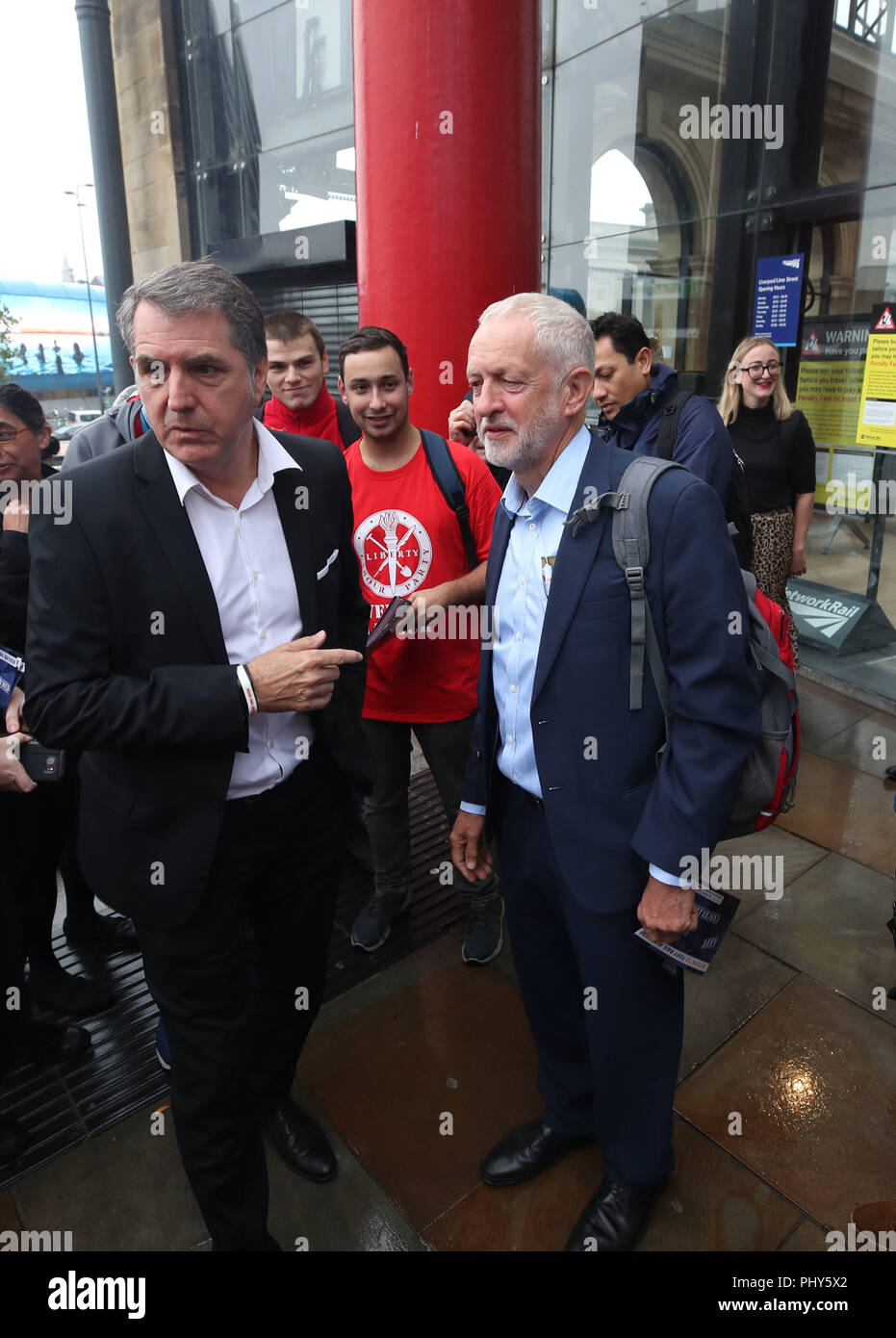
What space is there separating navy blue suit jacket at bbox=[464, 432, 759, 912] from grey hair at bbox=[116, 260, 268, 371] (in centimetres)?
81

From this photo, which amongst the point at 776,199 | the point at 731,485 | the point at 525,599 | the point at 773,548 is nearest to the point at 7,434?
the point at 525,599

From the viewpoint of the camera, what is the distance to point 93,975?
3199 millimetres

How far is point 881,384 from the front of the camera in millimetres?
5410

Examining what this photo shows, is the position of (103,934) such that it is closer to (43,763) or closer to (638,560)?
(43,763)

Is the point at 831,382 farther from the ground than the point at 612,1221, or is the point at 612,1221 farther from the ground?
the point at 831,382

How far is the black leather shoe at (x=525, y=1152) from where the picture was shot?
226 cm

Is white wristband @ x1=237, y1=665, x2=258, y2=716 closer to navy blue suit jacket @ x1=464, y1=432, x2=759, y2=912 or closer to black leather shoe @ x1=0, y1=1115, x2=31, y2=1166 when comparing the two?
navy blue suit jacket @ x1=464, y1=432, x2=759, y2=912

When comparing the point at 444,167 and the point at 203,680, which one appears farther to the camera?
the point at 444,167

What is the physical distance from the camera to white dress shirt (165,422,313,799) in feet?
6.10

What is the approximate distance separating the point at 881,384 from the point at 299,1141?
5.50 meters

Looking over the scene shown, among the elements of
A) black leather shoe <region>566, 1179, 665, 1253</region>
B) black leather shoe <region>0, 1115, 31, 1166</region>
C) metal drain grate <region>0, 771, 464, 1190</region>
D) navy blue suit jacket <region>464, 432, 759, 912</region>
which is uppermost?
navy blue suit jacket <region>464, 432, 759, 912</region>

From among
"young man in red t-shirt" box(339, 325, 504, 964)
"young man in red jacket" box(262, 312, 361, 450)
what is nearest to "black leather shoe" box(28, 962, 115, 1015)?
"young man in red t-shirt" box(339, 325, 504, 964)
